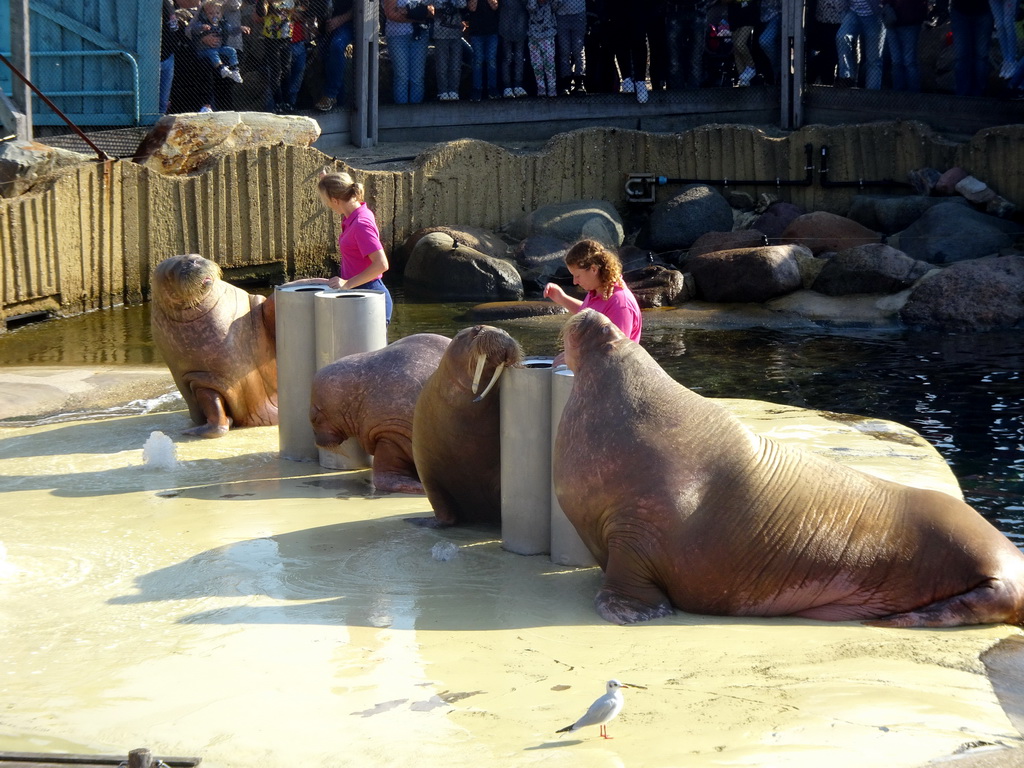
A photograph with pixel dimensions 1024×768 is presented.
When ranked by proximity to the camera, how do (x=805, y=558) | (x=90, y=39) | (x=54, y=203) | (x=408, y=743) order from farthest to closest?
(x=90, y=39) < (x=54, y=203) < (x=805, y=558) < (x=408, y=743)

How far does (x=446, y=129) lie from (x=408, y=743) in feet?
43.4

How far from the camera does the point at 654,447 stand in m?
4.03

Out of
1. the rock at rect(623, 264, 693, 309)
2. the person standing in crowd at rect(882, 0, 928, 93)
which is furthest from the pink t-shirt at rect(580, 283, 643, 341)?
the person standing in crowd at rect(882, 0, 928, 93)

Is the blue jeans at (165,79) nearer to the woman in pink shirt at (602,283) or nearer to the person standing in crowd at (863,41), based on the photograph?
the person standing in crowd at (863,41)

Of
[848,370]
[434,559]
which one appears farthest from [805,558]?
[848,370]

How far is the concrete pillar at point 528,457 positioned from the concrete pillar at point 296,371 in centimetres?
190

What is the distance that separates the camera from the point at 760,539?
3971 mm

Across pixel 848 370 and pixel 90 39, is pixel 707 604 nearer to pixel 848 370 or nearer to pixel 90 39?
pixel 848 370

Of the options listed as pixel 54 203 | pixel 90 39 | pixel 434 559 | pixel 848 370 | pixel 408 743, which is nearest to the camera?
pixel 408 743

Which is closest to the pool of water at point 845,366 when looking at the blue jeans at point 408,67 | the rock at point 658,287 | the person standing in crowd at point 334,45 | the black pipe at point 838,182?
the rock at point 658,287

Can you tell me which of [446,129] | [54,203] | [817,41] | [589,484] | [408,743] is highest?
[817,41]

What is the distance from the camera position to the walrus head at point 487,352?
15.4 ft

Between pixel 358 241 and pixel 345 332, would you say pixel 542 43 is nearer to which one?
pixel 358 241

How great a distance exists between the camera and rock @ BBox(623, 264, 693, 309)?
1220 cm
